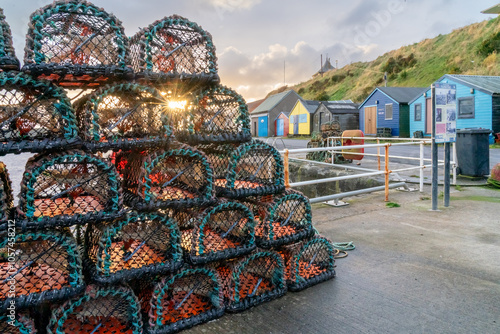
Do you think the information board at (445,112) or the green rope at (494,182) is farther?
the green rope at (494,182)

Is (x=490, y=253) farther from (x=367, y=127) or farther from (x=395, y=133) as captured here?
(x=367, y=127)

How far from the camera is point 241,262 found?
10.9ft

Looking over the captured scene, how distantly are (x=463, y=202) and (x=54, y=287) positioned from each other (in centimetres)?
664

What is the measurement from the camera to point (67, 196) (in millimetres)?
3236

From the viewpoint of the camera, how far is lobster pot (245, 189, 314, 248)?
3.51 meters

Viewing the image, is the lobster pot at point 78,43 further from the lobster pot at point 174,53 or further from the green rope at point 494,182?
the green rope at point 494,182

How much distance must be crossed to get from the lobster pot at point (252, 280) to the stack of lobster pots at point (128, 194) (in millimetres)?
13

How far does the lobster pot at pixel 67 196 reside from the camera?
2.56 metres

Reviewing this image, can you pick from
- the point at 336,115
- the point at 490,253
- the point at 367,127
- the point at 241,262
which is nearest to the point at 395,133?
the point at 367,127

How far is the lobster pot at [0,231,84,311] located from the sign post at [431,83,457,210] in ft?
18.4

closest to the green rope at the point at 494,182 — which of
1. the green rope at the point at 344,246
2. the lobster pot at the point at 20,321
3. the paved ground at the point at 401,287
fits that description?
the paved ground at the point at 401,287

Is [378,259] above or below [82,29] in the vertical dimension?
below

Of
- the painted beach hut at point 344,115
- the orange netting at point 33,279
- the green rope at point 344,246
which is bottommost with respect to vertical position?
the green rope at point 344,246

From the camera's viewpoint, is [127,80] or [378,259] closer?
[127,80]
